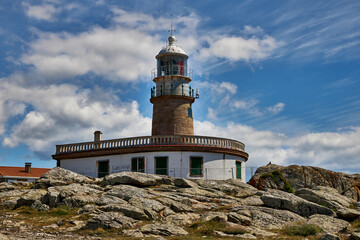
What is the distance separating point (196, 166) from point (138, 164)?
539 cm

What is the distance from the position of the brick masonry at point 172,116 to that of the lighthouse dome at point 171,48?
507cm

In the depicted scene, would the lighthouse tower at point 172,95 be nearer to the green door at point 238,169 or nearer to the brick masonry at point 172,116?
the brick masonry at point 172,116

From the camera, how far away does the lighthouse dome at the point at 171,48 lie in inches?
1828

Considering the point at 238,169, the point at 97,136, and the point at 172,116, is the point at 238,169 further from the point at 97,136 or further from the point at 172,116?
the point at 97,136

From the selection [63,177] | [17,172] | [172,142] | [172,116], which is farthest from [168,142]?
[17,172]

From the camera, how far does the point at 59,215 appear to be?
83.3 feet

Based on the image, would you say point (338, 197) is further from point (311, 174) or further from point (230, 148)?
point (230, 148)

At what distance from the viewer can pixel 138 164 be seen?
3981 centimetres

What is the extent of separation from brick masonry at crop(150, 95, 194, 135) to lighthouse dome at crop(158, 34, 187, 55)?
507cm

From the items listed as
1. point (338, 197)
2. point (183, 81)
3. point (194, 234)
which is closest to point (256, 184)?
point (338, 197)

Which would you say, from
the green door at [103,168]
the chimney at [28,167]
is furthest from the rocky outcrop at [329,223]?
the chimney at [28,167]

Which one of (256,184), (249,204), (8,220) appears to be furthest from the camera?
(256,184)

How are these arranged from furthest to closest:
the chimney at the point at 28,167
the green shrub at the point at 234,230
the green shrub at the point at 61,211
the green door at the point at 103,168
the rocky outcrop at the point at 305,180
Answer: the chimney at the point at 28,167 → the green door at the point at 103,168 → the rocky outcrop at the point at 305,180 → the green shrub at the point at 61,211 → the green shrub at the point at 234,230

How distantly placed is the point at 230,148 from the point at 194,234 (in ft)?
65.6
